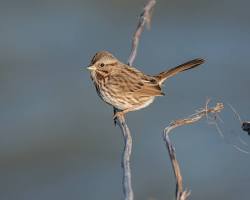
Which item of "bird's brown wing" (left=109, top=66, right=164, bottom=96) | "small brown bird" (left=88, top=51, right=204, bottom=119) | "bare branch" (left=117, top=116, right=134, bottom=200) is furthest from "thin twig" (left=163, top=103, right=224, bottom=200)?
"bird's brown wing" (left=109, top=66, right=164, bottom=96)

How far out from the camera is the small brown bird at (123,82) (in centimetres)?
754

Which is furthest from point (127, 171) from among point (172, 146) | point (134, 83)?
point (134, 83)

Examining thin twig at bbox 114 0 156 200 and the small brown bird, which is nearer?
thin twig at bbox 114 0 156 200

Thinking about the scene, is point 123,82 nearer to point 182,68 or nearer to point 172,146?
point 182,68

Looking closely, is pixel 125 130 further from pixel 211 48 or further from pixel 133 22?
pixel 133 22

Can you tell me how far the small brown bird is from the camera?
7.54 meters

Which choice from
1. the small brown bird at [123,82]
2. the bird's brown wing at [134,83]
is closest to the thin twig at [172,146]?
the small brown bird at [123,82]

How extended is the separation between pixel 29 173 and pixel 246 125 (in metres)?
8.08

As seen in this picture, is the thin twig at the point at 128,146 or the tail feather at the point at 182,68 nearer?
the thin twig at the point at 128,146

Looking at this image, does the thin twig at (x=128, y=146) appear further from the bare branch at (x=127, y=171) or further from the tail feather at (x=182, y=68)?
the tail feather at (x=182, y=68)

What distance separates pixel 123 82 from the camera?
25.7 feet

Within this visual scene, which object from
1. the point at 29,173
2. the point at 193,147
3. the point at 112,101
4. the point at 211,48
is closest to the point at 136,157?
the point at 193,147

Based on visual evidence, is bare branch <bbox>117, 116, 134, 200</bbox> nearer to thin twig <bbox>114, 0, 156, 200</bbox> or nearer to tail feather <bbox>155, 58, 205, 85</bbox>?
thin twig <bbox>114, 0, 156, 200</bbox>

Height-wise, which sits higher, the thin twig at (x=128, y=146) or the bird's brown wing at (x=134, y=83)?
the bird's brown wing at (x=134, y=83)
